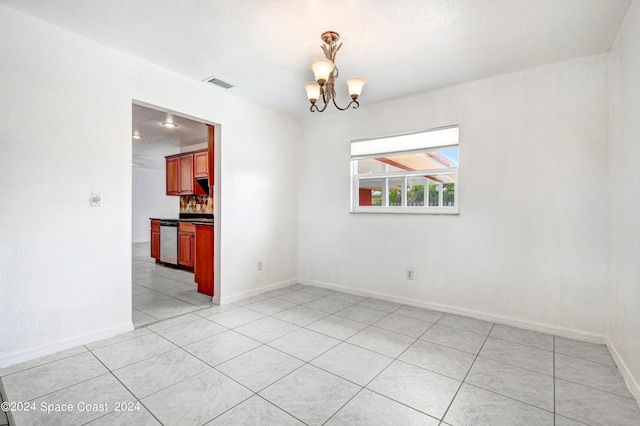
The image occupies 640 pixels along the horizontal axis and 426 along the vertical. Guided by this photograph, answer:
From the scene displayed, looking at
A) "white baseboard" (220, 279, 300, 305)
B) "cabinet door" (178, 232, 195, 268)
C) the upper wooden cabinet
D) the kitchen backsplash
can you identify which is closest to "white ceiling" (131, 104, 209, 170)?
the upper wooden cabinet

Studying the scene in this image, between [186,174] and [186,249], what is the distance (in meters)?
1.48

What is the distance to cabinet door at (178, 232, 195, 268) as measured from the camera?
5.40 meters

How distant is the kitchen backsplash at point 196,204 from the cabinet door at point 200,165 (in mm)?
441

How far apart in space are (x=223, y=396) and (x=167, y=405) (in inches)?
11.8

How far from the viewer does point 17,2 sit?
2.04 metres

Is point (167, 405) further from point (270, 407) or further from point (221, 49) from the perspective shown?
point (221, 49)

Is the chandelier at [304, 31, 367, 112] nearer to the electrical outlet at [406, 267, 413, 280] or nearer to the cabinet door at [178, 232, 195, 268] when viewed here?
the electrical outlet at [406, 267, 413, 280]

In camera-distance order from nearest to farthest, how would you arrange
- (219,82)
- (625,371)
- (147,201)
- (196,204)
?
(625,371) < (219,82) < (196,204) < (147,201)

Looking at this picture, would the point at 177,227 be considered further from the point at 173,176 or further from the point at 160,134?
the point at 160,134

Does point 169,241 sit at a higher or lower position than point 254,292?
higher

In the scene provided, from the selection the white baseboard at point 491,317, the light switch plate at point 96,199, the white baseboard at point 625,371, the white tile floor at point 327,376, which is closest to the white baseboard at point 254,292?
the white tile floor at point 327,376

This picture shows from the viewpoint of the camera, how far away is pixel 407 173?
3590 mm

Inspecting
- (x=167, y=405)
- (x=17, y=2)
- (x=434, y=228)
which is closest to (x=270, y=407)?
(x=167, y=405)

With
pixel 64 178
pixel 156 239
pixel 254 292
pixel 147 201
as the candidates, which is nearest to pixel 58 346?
pixel 64 178
